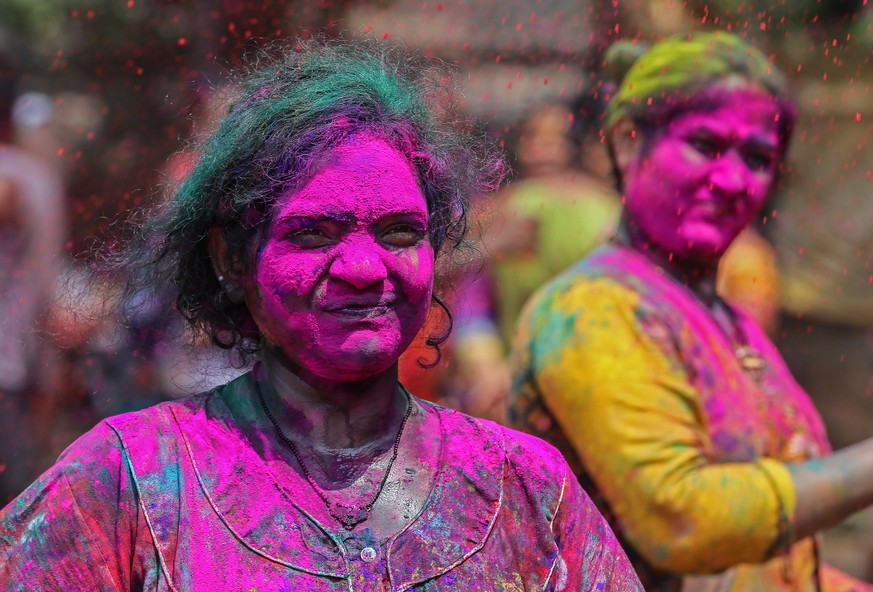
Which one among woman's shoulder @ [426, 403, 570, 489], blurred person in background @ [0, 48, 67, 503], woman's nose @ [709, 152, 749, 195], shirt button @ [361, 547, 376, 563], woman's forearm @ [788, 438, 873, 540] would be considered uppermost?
woman's nose @ [709, 152, 749, 195]

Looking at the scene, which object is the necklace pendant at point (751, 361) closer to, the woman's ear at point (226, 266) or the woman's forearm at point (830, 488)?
the woman's forearm at point (830, 488)

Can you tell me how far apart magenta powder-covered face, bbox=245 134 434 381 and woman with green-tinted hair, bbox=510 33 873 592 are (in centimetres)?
108

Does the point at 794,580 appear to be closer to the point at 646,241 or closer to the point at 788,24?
the point at 646,241

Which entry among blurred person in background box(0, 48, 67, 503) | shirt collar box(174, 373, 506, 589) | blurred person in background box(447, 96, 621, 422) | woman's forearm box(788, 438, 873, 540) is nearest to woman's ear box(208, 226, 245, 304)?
shirt collar box(174, 373, 506, 589)

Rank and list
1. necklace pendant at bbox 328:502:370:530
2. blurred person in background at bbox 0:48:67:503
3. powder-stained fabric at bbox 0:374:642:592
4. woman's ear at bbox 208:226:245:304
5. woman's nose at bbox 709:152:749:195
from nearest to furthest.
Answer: powder-stained fabric at bbox 0:374:642:592 → necklace pendant at bbox 328:502:370:530 → woman's ear at bbox 208:226:245:304 → woman's nose at bbox 709:152:749:195 → blurred person in background at bbox 0:48:67:503

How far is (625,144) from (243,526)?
173 centimetres

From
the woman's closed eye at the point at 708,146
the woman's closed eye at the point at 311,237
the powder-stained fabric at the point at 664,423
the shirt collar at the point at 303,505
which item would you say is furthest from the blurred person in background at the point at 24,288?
the woman's closed eye at the point at 311,237

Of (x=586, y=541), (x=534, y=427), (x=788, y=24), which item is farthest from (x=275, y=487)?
(x=788, y=24)

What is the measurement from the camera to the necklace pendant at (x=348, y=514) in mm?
1834

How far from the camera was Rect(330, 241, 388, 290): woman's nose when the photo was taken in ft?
5.83

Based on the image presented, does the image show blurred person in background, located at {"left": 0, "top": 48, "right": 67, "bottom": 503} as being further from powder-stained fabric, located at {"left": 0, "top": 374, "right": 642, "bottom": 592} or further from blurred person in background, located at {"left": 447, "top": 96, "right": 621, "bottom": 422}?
powder-stained fabric, located at {"left": 0, "top": 374, "right": 642, "bottom": 592}

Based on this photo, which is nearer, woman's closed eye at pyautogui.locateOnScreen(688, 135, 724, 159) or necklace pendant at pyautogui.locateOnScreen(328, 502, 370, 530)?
necklace pendant at pyautogui.locateOnScreen(328, 502, 370, 530)

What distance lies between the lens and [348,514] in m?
1.84

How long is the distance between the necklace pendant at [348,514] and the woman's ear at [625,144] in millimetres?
1560
